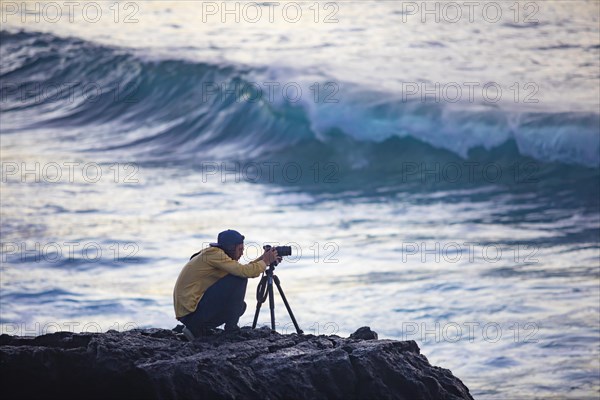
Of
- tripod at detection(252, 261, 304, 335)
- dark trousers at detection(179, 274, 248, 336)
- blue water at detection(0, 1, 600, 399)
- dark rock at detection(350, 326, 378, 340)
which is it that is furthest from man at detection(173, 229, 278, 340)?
blue water at detection(0, 1, 600, 399)

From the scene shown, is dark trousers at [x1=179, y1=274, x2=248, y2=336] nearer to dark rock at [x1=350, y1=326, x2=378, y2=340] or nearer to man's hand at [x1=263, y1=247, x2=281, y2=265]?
man's hand at [x1=263, y1=247, x2=281, y2=265]

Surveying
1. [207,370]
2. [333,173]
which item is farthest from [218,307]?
[333,173]

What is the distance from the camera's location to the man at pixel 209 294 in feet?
23.8

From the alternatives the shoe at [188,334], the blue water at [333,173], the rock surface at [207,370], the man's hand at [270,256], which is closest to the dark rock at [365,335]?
the rock surface at [207,370]

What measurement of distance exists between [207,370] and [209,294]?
1.08 m

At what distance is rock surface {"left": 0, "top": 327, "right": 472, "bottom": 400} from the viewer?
20.2ft

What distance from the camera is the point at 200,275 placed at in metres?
7.31

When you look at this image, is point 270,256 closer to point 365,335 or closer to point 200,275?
point 200,275

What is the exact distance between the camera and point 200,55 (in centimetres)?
2666

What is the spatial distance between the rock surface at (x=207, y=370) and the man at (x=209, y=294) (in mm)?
482

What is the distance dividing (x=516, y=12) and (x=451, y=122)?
836 cm

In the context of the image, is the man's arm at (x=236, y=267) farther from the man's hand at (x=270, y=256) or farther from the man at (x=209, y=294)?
the man's hand at (x=270, y=256)

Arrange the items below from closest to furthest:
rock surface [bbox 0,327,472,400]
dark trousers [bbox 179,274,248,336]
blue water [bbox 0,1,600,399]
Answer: rock surface [bbox 0,327,472,400], dark trousers [bbox 179,274,248,336], blue water [bbox 0,1,600,399]

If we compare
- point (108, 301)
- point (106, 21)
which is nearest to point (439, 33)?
point (106, 21)
